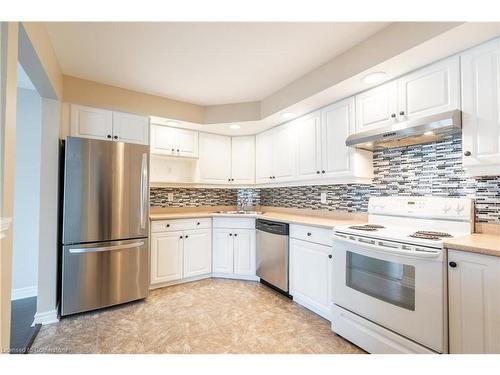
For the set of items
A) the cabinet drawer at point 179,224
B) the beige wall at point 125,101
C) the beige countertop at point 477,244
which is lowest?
the cabinet drawer at point 179,224

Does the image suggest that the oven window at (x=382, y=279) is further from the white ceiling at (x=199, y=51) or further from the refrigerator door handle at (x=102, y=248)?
the refrigerator door handle at (x=102, y=248)

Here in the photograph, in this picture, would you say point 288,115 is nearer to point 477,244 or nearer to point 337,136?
point 337,136

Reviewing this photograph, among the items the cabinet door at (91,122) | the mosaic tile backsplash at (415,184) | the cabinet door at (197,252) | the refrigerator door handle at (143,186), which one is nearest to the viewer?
the mosaic tile backsplash at (415,184)

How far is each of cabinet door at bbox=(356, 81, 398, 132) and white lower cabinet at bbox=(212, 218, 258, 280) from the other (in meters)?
1.76

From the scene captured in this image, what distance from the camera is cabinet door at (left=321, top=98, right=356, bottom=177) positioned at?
7.58ft

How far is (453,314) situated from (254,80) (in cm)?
247

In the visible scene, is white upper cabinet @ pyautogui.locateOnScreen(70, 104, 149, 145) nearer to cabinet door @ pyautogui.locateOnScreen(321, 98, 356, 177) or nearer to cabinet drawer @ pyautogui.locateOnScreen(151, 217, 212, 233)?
cabinet drawer @ pyautogui.locateOnScreen(151, 217, 212, 233)

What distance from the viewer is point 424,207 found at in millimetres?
1923

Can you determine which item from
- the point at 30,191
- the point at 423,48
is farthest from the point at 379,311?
the point at 30,191

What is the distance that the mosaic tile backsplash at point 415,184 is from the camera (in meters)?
1.69

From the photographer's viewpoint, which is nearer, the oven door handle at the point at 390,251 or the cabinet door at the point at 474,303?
the cabinet door at the point at 474,303

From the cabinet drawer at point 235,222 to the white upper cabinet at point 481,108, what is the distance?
2230mm

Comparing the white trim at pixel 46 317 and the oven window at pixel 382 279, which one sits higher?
the oven window at pixel 382 279

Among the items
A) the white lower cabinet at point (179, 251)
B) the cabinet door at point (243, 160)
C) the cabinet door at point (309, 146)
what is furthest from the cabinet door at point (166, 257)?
the cabinet door at point (309, 146)
